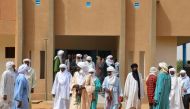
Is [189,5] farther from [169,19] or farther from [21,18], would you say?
[21,18]

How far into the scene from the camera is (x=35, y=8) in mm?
24531

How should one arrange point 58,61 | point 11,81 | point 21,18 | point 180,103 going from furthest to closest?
point 21,18
point 58,61
point 180,103
point 11,81

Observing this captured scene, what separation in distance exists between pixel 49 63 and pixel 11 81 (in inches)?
325

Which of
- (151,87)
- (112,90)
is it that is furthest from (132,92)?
(151,87)

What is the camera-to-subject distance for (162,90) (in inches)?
568

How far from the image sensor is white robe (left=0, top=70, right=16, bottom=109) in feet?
52.1

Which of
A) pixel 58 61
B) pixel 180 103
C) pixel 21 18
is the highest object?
pixel 21 18

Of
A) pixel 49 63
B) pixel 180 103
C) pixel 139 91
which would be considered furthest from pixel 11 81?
pixel 49 63

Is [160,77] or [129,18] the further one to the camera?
[129,18]

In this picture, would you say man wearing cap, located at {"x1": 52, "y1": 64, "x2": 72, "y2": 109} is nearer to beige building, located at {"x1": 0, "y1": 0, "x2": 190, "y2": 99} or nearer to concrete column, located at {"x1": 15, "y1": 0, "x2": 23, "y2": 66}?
beige building, located at {"x1": 0, "y1": 0, "x2": 190, "y2": 99}

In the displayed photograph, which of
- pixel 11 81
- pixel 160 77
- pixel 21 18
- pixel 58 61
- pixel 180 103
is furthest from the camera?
pixel 21 18

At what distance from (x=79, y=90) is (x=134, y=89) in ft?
5.62

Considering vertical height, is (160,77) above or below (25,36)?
below

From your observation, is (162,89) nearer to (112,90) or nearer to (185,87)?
(112,90)
